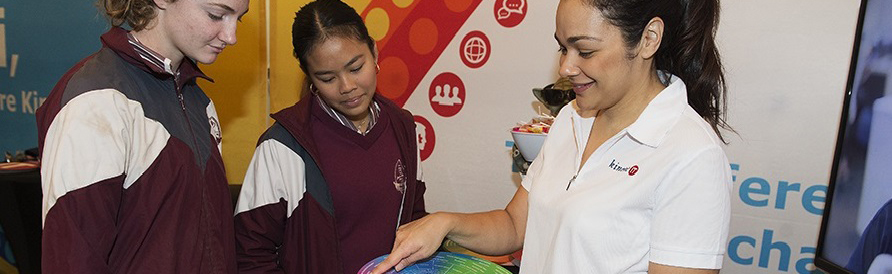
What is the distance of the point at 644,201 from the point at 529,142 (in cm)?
74

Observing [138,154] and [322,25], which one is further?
[322,25]

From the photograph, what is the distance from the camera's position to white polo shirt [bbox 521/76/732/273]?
95 centimetres

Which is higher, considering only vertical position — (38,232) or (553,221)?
(553,221)

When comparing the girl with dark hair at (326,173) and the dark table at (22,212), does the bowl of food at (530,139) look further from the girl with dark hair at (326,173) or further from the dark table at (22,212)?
the dark table at (22,212)

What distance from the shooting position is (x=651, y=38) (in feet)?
3.40

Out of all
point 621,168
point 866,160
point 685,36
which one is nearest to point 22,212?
point 621,168

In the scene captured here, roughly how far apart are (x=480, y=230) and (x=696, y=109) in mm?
469

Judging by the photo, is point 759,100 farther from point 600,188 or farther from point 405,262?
point 405,262

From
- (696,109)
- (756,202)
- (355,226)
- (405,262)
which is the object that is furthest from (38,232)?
(756,202)

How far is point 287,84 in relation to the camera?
290cm

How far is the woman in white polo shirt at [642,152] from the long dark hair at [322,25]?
66cm

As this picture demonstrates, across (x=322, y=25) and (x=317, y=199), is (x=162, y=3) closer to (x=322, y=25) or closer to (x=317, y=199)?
(x=322, y=25)

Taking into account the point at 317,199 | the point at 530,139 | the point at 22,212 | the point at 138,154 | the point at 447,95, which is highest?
the point at 447,95

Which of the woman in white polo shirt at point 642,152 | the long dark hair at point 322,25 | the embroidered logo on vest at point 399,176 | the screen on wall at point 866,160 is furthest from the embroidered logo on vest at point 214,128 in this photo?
the screen on wall at point 866,160
